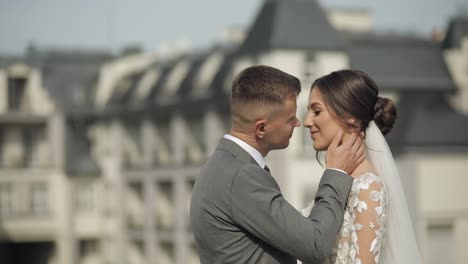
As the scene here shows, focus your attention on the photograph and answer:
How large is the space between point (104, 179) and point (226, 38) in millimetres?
11824

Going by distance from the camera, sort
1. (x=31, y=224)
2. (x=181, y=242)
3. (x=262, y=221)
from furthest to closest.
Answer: (x=31, y=224), (x=181, y=242), (x=262, y=221)

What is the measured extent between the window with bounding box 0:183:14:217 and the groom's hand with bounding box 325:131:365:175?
54064 millimetres

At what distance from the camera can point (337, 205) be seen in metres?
4.07

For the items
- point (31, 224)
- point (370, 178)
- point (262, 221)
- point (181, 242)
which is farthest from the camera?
point (31, 224)

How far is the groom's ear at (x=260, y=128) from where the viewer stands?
4090 mm

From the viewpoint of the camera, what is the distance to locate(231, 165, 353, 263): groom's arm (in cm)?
392

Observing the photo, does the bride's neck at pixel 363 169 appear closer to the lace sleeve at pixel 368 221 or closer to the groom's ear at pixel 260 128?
the lace sleeve at pixel 368 221

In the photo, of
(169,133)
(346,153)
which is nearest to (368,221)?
(346,153)

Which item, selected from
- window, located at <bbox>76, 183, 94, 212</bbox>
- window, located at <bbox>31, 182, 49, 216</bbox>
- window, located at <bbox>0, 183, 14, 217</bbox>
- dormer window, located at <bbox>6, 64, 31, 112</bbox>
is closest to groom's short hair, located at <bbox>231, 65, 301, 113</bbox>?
window, located at <bbox>0, 183, 14, 217</bbox>

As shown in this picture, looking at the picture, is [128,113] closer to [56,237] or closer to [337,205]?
[56,237]

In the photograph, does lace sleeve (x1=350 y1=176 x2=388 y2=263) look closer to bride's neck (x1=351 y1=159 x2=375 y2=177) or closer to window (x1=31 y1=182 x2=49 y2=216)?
bride's neck (x1=351 y1=159 x2=375 y2=177)

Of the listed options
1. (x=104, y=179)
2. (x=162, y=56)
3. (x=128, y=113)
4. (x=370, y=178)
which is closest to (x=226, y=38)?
(x=162, y=56)

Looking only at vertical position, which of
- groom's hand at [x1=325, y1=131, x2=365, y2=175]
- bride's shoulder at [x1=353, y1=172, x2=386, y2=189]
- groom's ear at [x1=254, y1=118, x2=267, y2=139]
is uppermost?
groom's ear at [x1=254, y1=118, x2=267, y2=139]

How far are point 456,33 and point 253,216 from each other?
43.5 metres
